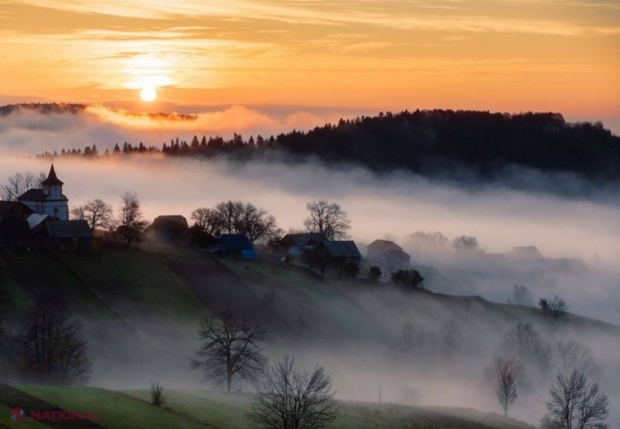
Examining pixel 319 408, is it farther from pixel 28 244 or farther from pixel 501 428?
pixel 28 244

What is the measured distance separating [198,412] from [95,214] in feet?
239

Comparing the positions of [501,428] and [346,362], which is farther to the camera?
[346,362]

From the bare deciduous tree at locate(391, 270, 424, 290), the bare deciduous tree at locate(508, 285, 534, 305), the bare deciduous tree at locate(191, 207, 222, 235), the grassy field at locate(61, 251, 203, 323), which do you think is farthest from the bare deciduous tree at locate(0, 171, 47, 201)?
the bare deciduous tree at locate(508, 285, 534, 305)

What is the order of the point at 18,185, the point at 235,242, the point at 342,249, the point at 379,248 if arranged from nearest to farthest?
the point at 235,242 → the point at 342,249 → the point at 379,248 → the point at 18,185

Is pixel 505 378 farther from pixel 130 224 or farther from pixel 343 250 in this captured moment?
pixel 130 224

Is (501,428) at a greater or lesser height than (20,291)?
lesser

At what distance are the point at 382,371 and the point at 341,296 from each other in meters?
20.1

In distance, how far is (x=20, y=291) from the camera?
102 m

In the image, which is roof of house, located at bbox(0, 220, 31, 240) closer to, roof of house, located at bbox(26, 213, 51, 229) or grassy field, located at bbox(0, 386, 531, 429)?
roof of house, located at bbox(26, 213, 51, 229)

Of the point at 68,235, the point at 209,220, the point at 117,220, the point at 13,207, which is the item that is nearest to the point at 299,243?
the point at 209,220

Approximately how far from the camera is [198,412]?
63469mm

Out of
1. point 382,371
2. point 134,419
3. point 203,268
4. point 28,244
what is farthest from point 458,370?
point 134,419

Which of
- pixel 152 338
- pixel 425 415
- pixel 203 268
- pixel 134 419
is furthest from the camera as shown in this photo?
pixel 203 268

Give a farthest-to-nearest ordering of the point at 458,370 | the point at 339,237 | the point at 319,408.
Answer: the point at 339,237, the point at 458,370, the point at 319,408
